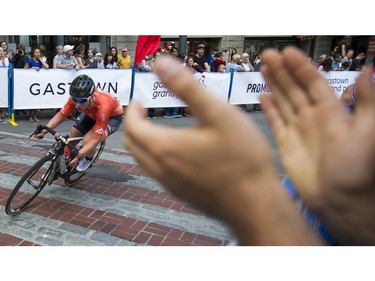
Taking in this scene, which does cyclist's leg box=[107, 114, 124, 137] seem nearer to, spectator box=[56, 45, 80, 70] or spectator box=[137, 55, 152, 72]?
spectator box=[56, 45, 80, 70]

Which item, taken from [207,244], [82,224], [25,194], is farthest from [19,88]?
[207,244]

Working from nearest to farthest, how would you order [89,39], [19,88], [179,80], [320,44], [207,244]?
1. [179,80]
2. [207,244]
3. [19,88]
4. [89,39]
5. [320,44]

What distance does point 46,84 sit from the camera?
836 centimetres

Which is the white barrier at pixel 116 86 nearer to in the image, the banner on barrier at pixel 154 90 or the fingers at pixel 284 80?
the banner on barrier at pixel 154 90

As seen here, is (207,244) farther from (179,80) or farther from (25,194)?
(179,80)

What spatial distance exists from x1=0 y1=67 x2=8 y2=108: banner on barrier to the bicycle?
15.4ft

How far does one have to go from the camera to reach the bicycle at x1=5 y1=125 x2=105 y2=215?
397cm

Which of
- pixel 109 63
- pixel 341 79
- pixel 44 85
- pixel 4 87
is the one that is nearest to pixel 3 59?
pixel 4 87

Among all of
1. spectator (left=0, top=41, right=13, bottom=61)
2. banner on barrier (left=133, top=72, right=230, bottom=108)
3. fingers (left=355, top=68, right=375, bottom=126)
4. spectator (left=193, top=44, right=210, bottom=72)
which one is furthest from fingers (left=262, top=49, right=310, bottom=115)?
spectator (left=193, top=44, right=210, bottom=72)

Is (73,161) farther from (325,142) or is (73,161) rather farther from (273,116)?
(325,142)

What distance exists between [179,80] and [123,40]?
56.1ft

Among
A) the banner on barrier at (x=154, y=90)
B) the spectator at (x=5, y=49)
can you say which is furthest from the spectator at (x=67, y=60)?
the banner on barrier at (x=154, y=90)

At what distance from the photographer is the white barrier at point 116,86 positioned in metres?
8.21

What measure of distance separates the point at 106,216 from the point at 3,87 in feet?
18.7
